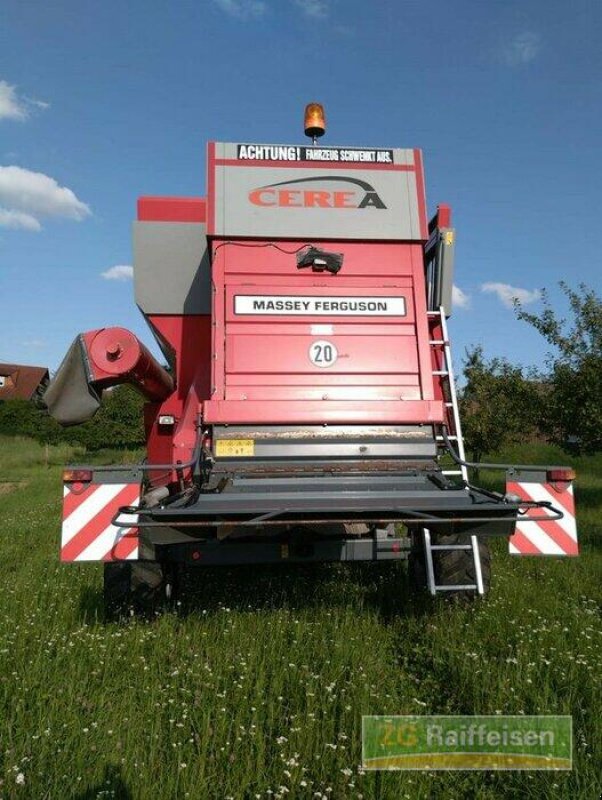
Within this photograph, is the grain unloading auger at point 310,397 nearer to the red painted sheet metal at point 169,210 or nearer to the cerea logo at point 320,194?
the cerea logo at point 320,194

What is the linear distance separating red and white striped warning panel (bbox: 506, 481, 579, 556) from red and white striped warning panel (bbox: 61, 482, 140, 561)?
2.51 meters

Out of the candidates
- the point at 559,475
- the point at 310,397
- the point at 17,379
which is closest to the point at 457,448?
the point at 559,475

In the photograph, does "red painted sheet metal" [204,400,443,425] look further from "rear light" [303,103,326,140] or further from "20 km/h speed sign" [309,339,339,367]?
"rear light" [303,103,326,140]

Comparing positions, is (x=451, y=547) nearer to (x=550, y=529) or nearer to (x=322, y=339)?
(x=550, y=529)

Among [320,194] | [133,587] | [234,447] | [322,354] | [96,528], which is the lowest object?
[133,587]

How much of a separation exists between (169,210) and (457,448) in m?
3.37

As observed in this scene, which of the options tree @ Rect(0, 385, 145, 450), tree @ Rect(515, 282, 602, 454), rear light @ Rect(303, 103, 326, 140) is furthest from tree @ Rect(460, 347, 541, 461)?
tree @ Rect(0, 385, 145, 450)

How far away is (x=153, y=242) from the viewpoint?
5570 millimetres

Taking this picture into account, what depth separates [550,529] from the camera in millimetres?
4027

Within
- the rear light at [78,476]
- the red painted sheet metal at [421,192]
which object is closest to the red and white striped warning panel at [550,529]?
the red painted sheet metal at [421,192]

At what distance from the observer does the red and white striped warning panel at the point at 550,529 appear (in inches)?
157

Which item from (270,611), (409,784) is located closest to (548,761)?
(409,784)

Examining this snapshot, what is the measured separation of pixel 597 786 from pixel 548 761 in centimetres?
23

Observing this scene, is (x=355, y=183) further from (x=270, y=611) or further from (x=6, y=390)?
(x=6, y=390)
